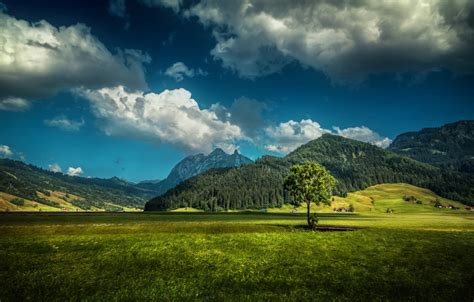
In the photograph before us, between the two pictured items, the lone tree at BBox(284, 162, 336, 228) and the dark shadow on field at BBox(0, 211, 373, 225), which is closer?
the dark shadow on field at BBox(0, 211, 373, 225)

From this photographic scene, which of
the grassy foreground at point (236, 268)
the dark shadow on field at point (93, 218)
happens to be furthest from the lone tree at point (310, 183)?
the grassy foreground at point (236, 268)

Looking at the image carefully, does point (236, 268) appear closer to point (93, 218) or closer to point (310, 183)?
point (310, 183)

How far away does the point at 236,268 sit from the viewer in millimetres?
27281

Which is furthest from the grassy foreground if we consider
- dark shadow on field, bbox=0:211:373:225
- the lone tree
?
dark shadow on field, bbox=0:211:373:225

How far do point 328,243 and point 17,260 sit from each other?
35.9 meters

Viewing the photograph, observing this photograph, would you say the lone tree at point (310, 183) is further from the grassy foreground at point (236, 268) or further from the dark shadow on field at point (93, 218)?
the grassy foreground at point (236, 268)

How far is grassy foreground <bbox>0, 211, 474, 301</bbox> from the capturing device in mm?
21406

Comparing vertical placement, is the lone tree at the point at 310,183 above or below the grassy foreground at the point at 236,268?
above

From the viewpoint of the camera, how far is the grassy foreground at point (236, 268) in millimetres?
21406

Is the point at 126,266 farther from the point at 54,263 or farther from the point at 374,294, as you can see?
the point at 374,294

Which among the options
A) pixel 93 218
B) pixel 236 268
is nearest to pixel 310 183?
pixel 236 268

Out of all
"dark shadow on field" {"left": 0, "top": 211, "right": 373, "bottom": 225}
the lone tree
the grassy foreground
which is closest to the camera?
the grassy foreground

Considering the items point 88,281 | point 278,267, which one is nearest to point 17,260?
point 88,281

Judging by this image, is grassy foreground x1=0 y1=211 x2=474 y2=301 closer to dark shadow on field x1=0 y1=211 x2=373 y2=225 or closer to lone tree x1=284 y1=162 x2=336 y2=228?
lone tree x1=284 y1=162 x2=336 y2=228
